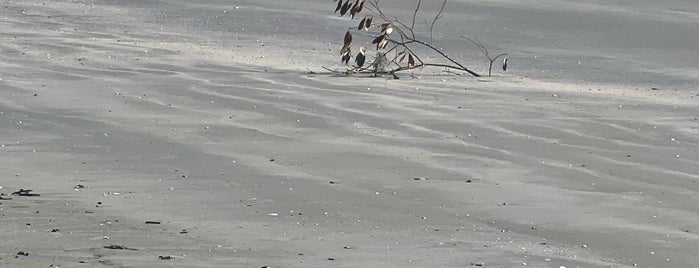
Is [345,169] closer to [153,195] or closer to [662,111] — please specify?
[153,195]

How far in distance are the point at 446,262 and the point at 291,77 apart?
5.19m

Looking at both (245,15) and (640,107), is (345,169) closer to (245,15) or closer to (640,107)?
(640,107)

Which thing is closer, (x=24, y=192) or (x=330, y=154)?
(x=24, y=192)

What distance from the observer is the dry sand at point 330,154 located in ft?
19.5

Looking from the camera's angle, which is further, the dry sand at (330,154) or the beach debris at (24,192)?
the beach debris at (24,192)

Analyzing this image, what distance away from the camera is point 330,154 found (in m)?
7.85

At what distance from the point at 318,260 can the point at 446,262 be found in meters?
0.42

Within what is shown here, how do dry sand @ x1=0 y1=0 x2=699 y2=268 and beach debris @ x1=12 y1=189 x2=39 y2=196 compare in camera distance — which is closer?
dry sand @ x1=0 y1=0 x2=699 y2=268

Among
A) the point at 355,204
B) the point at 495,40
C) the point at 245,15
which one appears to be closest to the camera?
the point at 355,204

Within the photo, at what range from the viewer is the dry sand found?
5.96 meters

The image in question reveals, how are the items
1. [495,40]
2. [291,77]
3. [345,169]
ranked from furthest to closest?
[495,40]
[291,77]
[345,169]

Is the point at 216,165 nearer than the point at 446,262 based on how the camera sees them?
No

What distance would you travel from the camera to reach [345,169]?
7.48 meters

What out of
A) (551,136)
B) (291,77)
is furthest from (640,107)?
(291,77)
